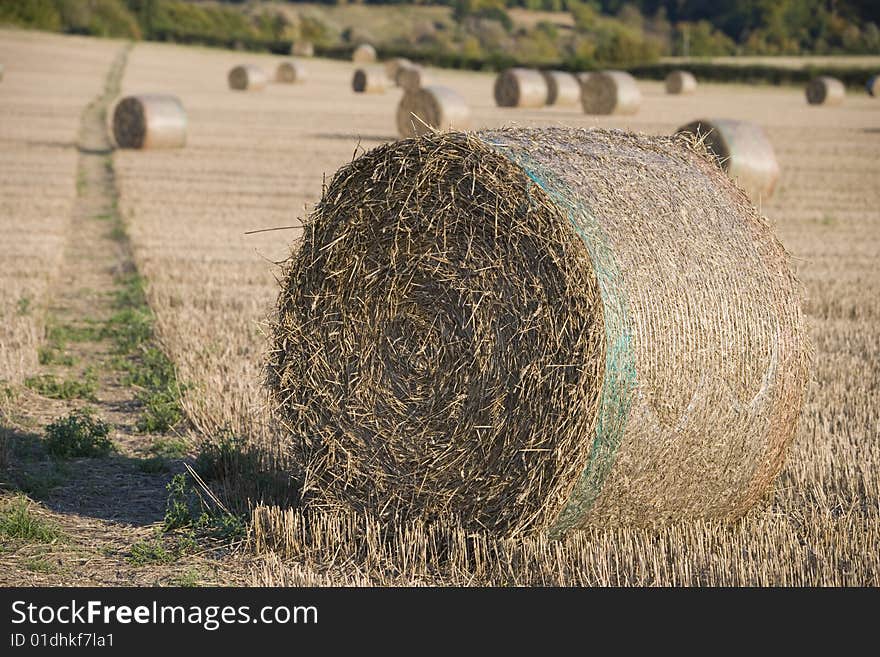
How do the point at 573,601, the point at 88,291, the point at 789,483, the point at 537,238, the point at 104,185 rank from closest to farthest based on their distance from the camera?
the point at 573,601, the point at 537,238, the point at 789,483, the point at 88,291, the point at 104,185

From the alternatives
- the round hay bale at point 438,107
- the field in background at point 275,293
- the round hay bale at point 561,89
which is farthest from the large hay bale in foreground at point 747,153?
the round hay bale at point 561,89

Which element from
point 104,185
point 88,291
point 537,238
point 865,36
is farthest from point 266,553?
point 865,36

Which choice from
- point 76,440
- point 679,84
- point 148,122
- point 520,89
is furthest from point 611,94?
point 76,440

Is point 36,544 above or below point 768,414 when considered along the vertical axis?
below

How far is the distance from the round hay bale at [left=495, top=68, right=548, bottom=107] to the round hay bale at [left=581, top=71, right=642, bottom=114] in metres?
2.04

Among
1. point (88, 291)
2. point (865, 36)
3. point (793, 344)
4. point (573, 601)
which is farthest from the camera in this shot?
point (865, 36)

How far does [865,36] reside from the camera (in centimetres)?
8706

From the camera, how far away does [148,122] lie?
23.9 metres

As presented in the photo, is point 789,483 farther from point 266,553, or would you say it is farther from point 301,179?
point 301,179

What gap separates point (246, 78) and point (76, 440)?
1630 inches

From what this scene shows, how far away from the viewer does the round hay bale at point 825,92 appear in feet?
146

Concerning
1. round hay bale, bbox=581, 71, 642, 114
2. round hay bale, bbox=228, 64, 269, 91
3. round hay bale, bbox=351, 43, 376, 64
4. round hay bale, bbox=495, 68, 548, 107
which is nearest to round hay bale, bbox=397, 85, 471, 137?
round hay bale, bbox=581, 71, 642, 114

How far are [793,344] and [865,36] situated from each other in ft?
289

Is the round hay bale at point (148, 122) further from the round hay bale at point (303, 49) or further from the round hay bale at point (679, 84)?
the round hay bale at point (303, 49)
